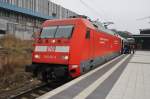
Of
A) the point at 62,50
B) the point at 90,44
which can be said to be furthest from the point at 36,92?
the point at 90,44

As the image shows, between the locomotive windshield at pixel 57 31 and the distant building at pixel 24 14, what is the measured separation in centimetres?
3834

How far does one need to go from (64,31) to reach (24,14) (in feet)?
191

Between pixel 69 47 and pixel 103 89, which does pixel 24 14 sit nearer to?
pixel 69 47

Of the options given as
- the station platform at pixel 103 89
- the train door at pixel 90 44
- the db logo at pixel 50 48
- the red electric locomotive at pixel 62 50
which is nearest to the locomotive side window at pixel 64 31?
the red electric locomotive at pixel 62 50

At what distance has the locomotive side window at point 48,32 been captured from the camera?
13648 millimetres

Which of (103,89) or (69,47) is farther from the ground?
(69,47)

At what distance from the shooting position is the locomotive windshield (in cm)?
1322

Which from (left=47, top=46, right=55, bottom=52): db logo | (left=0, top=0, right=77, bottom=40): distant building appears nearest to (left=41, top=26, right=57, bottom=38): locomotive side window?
(left=47, top=46, right=55, bottom=52): db logo

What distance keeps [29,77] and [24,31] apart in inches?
1566

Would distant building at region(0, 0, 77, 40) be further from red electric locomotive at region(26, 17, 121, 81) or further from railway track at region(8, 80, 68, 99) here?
railway track at region(8, 80, 68, 99)

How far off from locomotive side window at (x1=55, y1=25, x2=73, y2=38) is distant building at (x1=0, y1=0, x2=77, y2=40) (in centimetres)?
3883

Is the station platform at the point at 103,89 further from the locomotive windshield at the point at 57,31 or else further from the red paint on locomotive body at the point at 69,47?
the locomotive windshield at the point at 57,31

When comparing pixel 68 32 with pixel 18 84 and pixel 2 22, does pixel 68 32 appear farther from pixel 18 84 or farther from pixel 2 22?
pixel 2 22

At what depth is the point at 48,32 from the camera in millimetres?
13812
